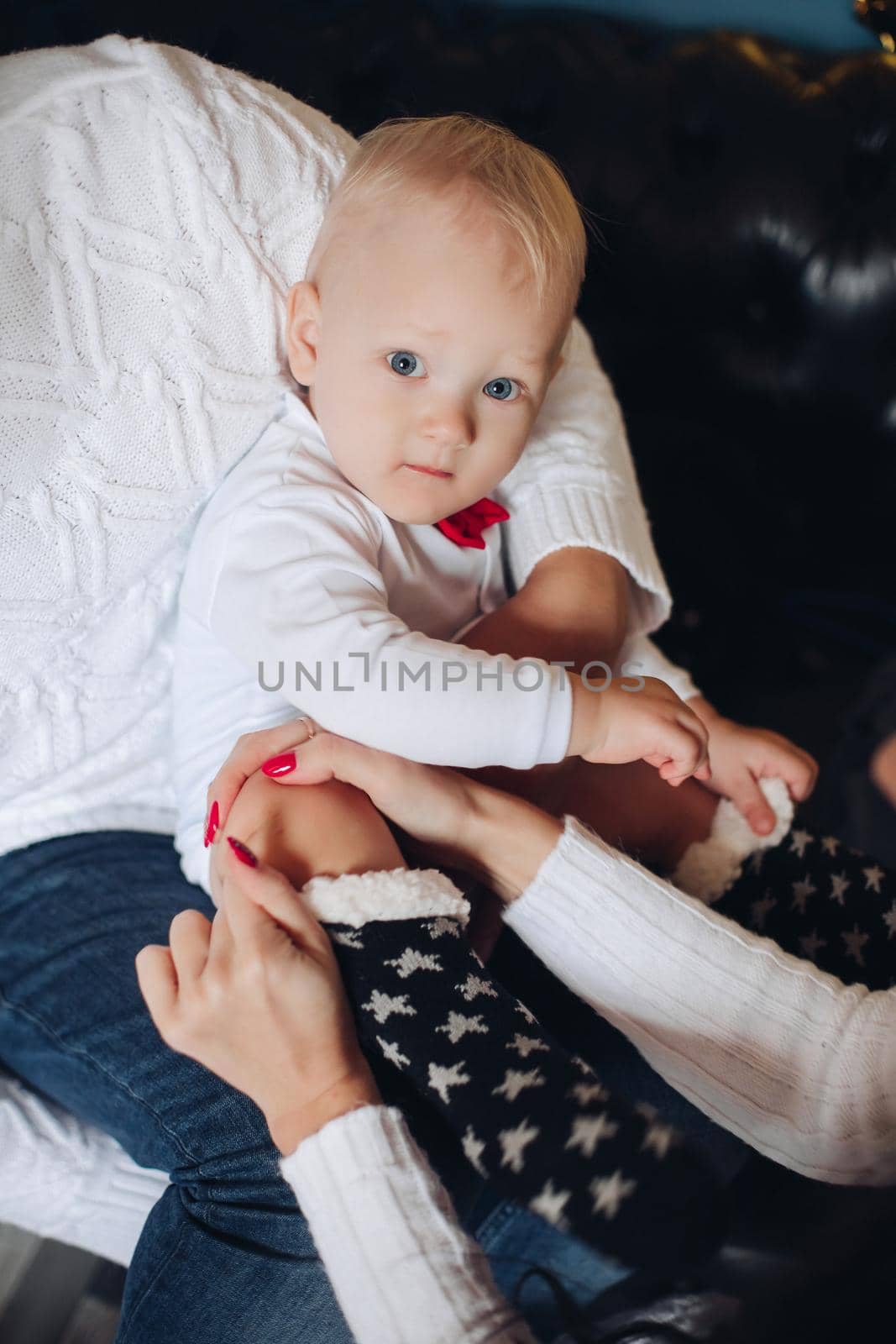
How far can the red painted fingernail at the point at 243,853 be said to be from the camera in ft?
2.00

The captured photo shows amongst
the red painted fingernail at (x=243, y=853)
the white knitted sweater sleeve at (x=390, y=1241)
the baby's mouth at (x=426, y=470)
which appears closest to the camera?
the white knitted sweater sleeve at (x=390, y=1241)

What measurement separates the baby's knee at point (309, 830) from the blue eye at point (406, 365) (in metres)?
0.28

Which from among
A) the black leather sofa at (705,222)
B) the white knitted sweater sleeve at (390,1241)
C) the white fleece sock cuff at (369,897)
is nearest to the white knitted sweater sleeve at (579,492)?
the black leather sofa at (705,222)

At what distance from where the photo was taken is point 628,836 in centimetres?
83

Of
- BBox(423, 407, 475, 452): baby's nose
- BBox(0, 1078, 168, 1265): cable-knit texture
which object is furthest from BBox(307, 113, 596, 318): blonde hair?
BBox(0, 1078, 168, 1265): cable-knit texture

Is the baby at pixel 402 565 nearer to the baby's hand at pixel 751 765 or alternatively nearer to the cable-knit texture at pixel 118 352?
the cable-knit texture at pixel 118 352

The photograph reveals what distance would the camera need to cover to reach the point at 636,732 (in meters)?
0.69

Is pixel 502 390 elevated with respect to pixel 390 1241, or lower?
elevated

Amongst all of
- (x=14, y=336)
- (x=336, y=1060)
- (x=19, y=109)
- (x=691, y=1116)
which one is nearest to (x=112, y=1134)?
(x=336, y=1060)

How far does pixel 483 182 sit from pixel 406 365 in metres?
0.13

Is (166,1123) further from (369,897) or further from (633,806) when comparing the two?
(633,806)

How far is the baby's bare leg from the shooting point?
827mm

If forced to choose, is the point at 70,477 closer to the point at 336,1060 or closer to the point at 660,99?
the point at 336,1060

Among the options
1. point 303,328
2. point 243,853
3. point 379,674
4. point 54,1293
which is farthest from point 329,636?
point 54,1293
